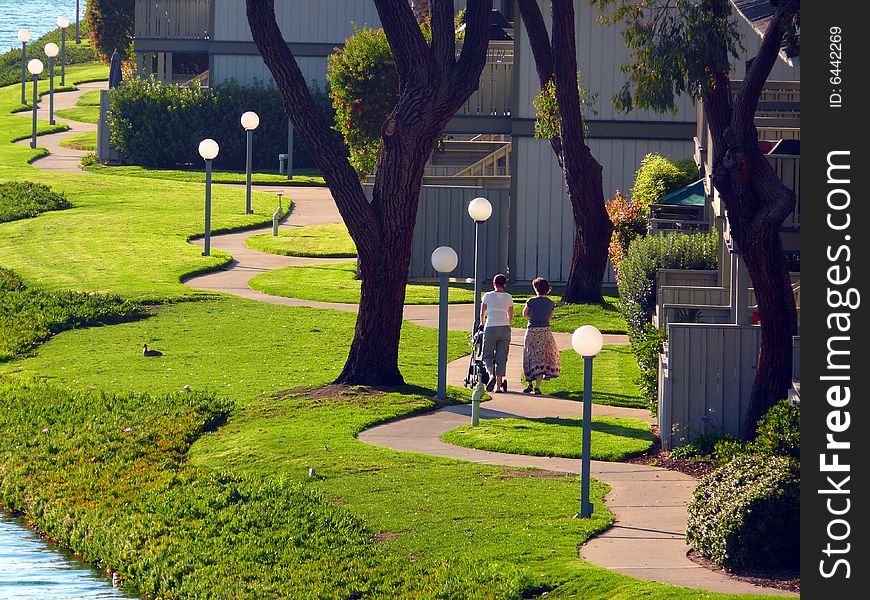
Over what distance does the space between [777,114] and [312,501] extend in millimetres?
14620

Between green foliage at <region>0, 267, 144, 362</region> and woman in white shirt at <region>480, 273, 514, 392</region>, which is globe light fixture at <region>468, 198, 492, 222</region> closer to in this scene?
woman in white shirt at <region>480, 273, 514, 392</region>

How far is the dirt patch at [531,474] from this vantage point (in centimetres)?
1689

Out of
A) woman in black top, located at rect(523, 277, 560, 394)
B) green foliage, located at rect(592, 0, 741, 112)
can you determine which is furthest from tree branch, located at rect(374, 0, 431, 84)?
woman in black top, located at rect(523, 277, 560, 394)

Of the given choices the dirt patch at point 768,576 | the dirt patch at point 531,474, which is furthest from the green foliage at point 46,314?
the dirt patch at point 768,576

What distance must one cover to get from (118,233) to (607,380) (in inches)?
702

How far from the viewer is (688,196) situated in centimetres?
3002

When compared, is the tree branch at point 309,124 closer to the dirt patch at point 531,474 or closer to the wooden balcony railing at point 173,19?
the dirt patch at point 531,474

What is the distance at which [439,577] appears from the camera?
45.5 feet

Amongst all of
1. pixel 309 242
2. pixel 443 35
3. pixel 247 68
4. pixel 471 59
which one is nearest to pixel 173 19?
pixel 247 68

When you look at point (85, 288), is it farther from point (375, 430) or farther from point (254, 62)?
point (254, 62)

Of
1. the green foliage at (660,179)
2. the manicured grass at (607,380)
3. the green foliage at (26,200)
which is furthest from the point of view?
the green foliage at (26,200)

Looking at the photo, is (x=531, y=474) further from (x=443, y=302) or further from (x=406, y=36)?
(x=406, y=36)

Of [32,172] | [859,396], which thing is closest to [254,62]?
[32,172]

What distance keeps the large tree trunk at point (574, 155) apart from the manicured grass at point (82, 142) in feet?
87.7
